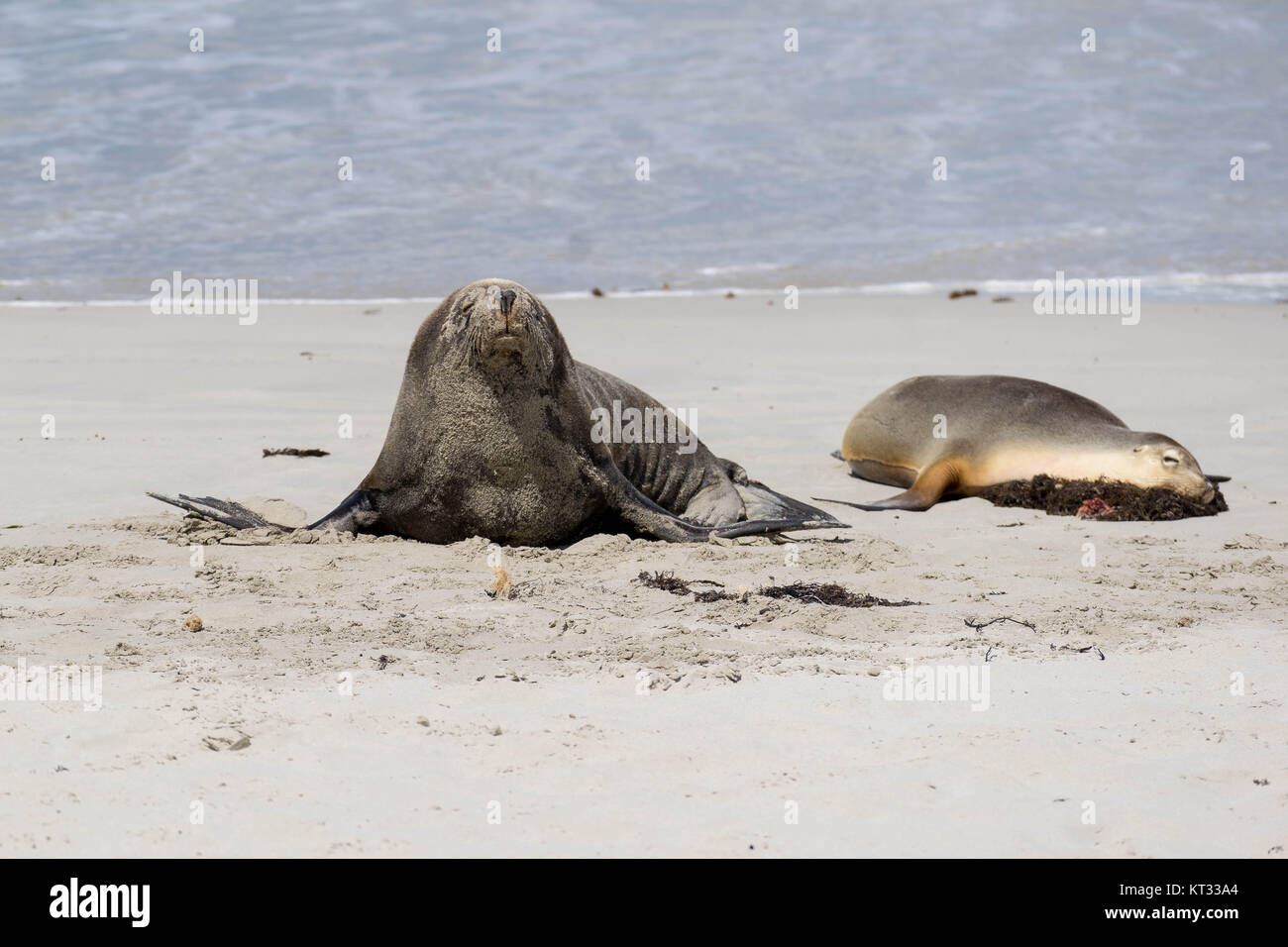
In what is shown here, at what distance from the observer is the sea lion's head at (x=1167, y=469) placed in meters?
6.68

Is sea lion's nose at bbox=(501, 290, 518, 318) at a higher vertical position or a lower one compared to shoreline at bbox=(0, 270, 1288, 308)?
lower

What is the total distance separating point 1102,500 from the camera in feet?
21.9

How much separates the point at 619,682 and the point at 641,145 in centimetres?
1954

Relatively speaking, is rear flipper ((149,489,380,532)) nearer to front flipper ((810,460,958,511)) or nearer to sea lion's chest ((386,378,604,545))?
sea lion's chest ((386,378,604,545))

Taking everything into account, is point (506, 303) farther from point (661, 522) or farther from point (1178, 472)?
point (1178, 472)

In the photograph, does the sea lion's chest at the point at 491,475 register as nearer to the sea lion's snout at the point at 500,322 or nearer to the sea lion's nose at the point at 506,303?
the sea lion's snout at the point at 500,322

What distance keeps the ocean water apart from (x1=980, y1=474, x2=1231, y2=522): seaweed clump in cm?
860

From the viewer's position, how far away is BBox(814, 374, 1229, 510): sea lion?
22.8ft

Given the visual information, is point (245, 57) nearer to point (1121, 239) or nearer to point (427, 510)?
point (1121, 239)

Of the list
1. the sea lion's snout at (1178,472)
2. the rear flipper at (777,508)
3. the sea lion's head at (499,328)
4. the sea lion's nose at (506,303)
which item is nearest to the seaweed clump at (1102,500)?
the sea lion's snout at (1178,472)

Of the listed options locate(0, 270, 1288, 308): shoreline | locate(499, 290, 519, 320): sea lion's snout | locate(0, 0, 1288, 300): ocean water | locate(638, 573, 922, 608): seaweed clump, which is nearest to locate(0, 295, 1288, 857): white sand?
locate(638, 573, 922, 608): seaweed clump

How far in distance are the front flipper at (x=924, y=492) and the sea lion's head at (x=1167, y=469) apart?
0.87 m

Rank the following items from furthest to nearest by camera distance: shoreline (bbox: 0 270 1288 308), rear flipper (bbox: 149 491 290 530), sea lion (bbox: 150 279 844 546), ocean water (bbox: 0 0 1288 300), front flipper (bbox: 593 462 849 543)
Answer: ocean water (bbox: 0 0 1288 300), shoreline (bbox: 0 270 1288 308), front flipper (bbox: 593 462 849 543), rear flipper (bbox: 149 491 290 530), sea lion (bbox: 150 279 844 546)

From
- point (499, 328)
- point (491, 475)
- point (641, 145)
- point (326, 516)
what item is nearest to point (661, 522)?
point (491, 475)
